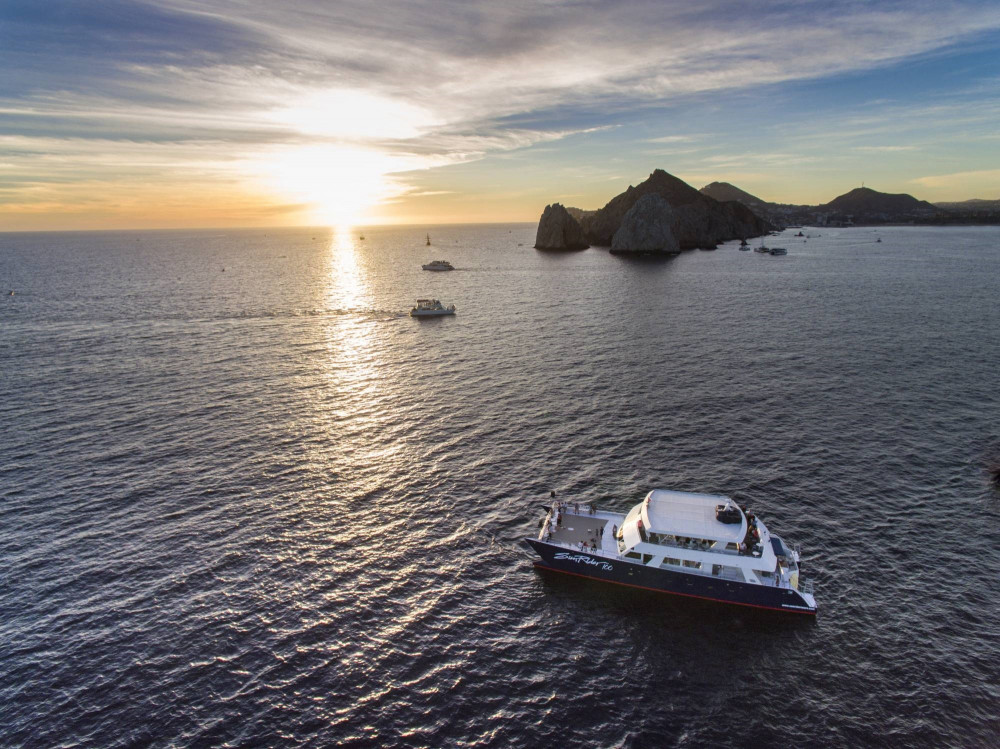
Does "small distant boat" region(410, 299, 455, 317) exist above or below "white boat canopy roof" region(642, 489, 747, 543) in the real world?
above

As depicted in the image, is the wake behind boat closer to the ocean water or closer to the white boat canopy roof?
the white boat canopy roof

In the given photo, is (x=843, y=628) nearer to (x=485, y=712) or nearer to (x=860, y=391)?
(x=485, y=712)

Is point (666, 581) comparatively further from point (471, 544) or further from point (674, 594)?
point (471, 544)

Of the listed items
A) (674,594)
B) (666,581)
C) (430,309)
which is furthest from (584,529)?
(430,309)

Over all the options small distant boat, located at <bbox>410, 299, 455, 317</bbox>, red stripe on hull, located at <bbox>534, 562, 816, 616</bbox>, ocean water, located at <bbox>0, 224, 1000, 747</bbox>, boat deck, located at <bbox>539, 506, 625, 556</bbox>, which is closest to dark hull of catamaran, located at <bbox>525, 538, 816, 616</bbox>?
red stripe on hull, located at <bbox>534, 562, 816, 616</bbox>

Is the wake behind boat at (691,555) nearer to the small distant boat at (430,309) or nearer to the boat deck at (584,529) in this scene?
the boat deck at (584,529)

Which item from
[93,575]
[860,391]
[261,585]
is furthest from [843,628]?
[93,575]

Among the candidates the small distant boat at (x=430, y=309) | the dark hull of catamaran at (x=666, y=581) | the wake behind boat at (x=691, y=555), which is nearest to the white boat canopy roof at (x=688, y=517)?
the wake behind boat at (x=691, y=555)

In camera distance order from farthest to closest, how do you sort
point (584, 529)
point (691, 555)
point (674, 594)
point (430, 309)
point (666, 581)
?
point (430, 309) → point (584, 529) → point (674, 594) → point (666, 581) → point (691, 555)
